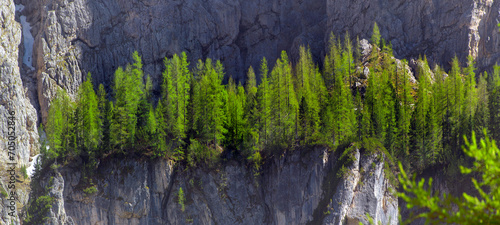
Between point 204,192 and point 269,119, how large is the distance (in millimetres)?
9806

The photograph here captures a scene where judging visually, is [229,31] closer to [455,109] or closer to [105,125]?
[105,125]

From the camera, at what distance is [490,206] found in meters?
9.02

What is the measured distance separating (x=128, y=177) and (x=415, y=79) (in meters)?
35.7

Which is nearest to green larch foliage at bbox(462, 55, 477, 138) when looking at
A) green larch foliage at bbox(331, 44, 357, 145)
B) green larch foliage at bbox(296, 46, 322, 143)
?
green larch foliage at bbox(331, 44, 357, 145)

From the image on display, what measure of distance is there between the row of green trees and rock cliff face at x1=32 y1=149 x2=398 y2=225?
1708 mm

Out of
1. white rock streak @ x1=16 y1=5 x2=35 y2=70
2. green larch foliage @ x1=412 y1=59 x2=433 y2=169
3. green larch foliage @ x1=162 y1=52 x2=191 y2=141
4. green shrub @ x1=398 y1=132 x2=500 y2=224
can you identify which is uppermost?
white rock streak @ x1=16 y1=5 x2=35 y2=70

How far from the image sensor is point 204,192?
150 feet

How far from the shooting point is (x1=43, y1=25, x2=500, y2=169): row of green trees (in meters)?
45.7

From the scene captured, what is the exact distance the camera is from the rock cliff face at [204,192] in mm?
43312

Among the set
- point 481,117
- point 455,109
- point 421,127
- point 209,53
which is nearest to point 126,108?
point 421,127

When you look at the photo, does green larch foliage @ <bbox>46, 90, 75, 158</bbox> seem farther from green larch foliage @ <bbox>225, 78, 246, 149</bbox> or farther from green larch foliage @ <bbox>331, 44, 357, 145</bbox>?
green larch foliage @ <bbox>331, 44, 357, 145</bbox>

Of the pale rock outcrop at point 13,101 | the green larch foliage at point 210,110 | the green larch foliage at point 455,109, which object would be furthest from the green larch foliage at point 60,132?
the green larch foliage at point 455,109

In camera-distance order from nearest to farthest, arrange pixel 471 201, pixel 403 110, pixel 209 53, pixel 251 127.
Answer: pixel 471 201 < pixel 251 127 < pixel 403 110 < pixel 209 53

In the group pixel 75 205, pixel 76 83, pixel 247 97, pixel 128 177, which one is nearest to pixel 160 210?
pixel 128 177
